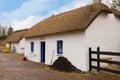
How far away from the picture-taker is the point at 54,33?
69.1 ft

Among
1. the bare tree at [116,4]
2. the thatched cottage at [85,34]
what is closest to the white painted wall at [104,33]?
the thatched cottage at [85,34]

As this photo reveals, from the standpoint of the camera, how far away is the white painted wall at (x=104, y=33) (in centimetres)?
1745

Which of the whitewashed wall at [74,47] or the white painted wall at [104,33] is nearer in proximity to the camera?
the whitewashed wall at [74,47]

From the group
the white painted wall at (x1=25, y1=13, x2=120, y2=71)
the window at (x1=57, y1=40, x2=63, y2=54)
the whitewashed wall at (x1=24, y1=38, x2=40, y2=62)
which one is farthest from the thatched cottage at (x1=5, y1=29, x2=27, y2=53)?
the white painted wall at (x1=25, y1=13, x2=120, y2=71)

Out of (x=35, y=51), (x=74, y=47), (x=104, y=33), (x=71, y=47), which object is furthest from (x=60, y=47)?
(x=35, y=51)

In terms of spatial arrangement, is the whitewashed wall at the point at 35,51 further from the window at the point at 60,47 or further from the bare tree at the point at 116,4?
the bare tree at the point at 116,4

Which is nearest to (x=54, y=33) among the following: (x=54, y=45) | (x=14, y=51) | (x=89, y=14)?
(x=54, y=45)

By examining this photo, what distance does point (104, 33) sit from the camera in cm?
1833

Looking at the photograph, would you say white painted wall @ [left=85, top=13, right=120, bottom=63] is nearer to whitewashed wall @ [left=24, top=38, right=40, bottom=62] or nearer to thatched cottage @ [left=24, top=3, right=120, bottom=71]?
thatched cottage @ [left=24, top=3, right=120, bottom=71]

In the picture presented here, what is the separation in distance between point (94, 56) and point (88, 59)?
2.15 feet

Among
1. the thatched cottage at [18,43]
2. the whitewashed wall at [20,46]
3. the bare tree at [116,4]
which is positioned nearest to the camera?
the bare tree at [116,4]

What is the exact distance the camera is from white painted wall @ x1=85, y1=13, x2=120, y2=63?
17.5 meters

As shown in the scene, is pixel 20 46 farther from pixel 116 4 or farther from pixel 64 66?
pixel 64 66

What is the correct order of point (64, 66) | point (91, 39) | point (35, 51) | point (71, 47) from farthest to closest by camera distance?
point (35, 51)
point (71, 47)
point (64, 66)
point (91, 39)
